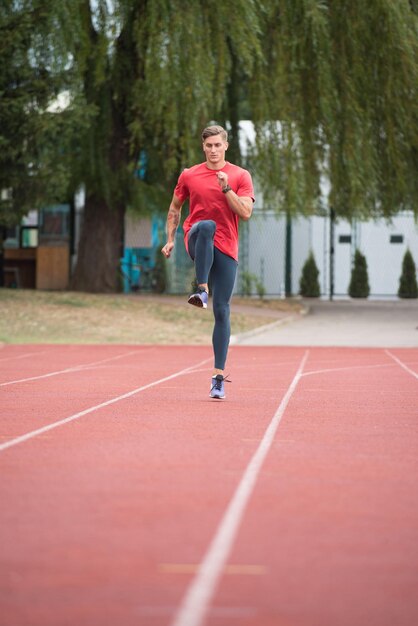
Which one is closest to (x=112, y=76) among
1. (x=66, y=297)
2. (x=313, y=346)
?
(x=66, y=297)

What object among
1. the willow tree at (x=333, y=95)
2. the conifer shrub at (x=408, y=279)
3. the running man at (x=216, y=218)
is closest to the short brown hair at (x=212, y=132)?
the running man at (x=216, y=218)

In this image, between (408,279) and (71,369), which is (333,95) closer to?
(71,369)

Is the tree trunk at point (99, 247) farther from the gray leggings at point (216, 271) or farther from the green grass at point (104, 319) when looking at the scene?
the gray leggings at point (216, 271)

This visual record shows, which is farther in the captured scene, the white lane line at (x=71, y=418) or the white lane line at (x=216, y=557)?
the white lane line at (x=71, y=418)

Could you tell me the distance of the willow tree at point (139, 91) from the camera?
19.9m

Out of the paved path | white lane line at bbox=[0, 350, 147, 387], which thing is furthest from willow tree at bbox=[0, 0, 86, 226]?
white lane line at bbox=[0, 350, 147, 387]

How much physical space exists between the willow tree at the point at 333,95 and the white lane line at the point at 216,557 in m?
16.1

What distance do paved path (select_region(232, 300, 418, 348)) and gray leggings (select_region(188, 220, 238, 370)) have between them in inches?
382

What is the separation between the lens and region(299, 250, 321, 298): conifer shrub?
34.9m

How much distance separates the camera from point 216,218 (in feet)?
27.0

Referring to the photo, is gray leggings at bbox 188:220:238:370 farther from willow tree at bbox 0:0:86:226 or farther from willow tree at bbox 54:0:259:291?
willow tree at bbox 0:0:86:226

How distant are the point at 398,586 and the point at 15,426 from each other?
13.3ft

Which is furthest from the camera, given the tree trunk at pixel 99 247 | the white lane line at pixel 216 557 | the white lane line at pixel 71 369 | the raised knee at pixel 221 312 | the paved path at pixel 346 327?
the tree trunk at pixel 99 247

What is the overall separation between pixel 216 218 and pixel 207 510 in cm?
416
